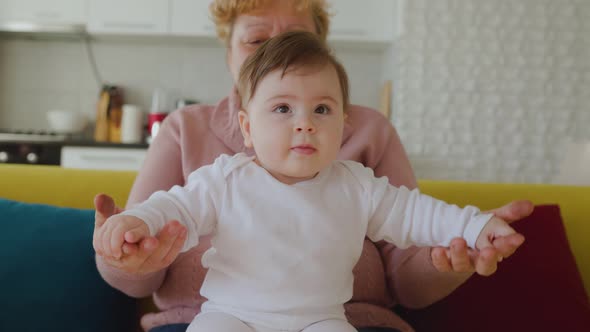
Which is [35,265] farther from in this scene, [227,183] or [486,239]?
[486,239]

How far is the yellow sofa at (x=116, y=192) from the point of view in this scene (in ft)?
5.05

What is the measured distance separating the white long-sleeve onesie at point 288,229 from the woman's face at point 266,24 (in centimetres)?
46

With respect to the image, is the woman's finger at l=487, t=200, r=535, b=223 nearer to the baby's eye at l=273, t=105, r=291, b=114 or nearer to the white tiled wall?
the baby's eye at l=273, t=105, r=291, b=114

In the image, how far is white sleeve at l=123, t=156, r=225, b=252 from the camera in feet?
2.65

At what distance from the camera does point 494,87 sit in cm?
327

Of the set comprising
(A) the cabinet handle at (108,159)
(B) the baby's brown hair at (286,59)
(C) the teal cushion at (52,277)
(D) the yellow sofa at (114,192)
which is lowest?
(A) the cabinet handle at (108,159)

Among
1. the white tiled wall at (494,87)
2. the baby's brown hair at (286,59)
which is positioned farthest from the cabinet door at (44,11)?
the baby's brown hair at (286,59)

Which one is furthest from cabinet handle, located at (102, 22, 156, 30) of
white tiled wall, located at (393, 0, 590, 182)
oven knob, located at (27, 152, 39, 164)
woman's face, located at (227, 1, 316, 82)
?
woman's face, located at (227, 1, 316, 82)

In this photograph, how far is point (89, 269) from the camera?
1.29 meters

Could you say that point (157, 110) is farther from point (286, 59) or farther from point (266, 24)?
point (286, 59)

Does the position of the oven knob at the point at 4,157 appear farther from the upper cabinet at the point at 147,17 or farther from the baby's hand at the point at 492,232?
the baby's hand at the point at 492,232

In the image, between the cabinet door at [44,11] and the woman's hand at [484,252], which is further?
the cabinet door at [44,11]

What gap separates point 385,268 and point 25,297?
791 mm

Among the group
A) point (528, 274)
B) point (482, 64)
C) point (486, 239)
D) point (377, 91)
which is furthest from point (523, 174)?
point (486, 239)
